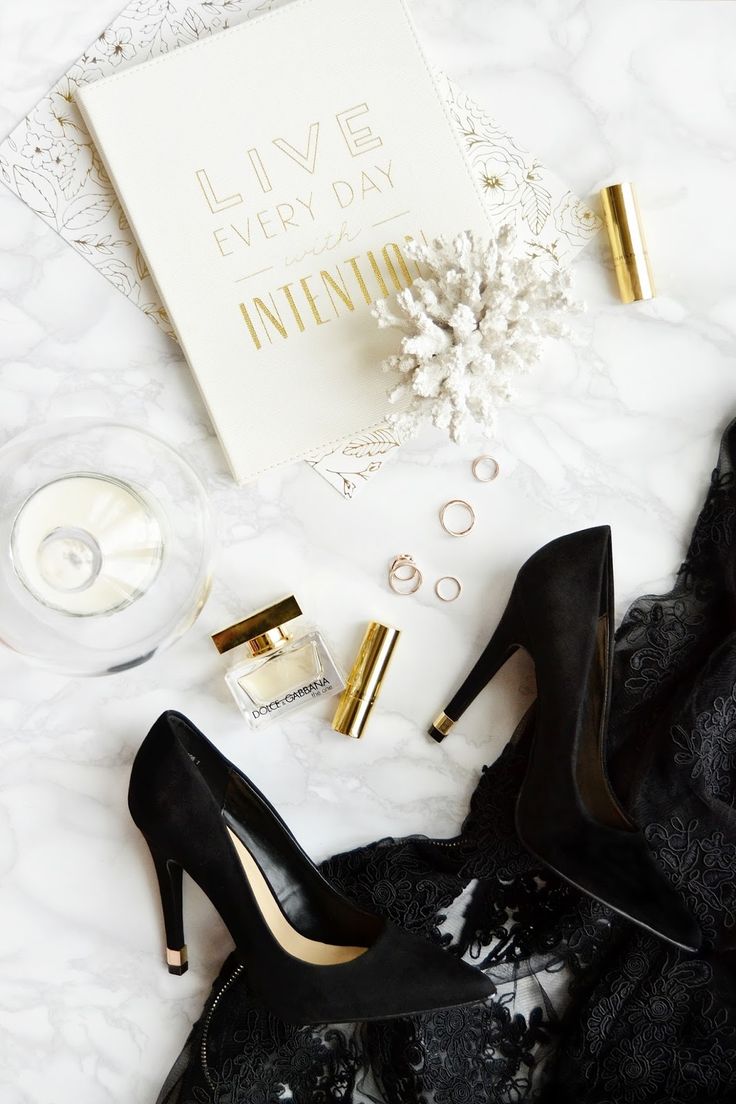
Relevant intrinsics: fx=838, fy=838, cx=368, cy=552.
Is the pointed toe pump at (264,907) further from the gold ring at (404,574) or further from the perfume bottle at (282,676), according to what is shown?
the gold ring at (404,574)

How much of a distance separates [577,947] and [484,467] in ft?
1.72

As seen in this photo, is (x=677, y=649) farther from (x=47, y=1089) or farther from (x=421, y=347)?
(x=47, y=1089)

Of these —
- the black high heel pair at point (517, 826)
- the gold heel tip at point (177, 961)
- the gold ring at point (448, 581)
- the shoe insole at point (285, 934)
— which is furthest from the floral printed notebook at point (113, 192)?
the gold heel tip at point (177, 961)

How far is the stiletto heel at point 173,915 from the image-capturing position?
0.91 m

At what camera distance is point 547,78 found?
91cm

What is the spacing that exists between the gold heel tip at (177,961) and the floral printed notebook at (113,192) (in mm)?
533

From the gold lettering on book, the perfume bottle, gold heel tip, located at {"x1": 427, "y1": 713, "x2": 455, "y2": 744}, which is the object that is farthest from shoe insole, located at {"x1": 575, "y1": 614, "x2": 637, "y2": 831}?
the gold lettering on book

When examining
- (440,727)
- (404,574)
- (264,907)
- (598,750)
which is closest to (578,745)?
(598,750)

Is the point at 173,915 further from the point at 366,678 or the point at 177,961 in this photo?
the point at 366,678

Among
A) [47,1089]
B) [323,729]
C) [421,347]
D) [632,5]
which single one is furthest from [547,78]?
[47,1089]

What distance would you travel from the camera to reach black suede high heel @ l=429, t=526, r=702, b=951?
0.83m

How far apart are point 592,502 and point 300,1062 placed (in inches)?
26.9

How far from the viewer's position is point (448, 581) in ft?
3.06

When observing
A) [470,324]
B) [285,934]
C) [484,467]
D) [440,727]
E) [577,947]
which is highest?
[470,324]
